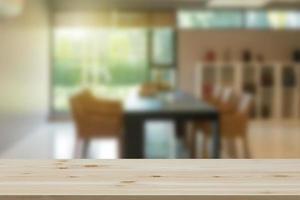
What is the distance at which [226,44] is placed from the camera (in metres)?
10.1

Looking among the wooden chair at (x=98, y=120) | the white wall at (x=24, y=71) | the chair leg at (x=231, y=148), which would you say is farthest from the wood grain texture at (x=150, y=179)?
the white wall at (x=24, y=71)

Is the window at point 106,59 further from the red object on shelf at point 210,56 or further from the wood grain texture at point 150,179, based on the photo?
the wood grain texture at point 150,179

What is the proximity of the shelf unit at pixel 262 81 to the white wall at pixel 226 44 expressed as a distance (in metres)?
0.27

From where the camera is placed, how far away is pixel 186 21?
1001 cm

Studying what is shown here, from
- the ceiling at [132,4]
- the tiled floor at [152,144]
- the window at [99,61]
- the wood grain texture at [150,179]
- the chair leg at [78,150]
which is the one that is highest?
the ceiling at [132,4]

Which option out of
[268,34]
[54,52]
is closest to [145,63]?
[54,52]

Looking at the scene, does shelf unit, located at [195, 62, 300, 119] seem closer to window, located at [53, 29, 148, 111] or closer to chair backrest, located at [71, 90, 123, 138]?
window, located at [53, 29, 148, 111]

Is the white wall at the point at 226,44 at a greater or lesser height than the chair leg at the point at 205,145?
greater

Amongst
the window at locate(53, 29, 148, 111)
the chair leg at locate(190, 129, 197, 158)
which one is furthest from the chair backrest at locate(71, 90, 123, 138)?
the window at locate(53, 29, 148, 111)

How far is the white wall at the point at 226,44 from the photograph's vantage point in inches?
397

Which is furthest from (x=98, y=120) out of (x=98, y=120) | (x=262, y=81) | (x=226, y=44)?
(x=262, y=81)

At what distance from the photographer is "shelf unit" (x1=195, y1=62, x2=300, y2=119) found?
998 centimetres

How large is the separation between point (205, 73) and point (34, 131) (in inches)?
162

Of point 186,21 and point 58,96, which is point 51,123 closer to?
point 58,96
